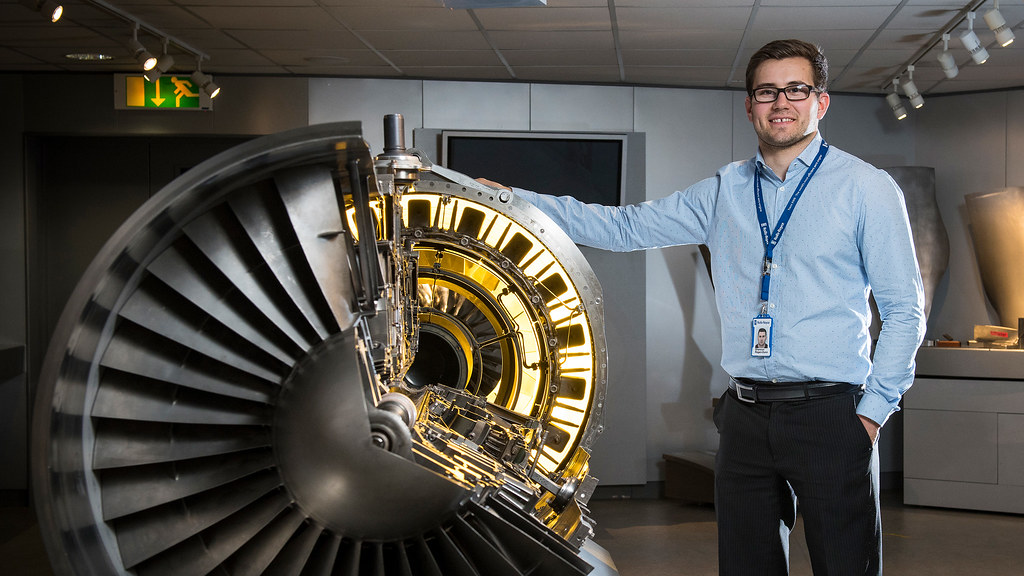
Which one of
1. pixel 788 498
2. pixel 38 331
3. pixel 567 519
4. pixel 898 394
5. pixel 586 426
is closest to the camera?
pixel 898 394

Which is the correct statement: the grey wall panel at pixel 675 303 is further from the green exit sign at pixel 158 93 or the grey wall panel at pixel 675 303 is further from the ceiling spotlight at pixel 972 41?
the green exit sign at pixel 158 93

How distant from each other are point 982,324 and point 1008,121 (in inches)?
52.9

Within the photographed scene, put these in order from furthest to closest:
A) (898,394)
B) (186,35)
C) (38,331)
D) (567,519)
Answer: (38,331)
(186,35)
(567,519)
(898,394)

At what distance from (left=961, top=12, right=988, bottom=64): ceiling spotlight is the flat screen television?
2082 mm

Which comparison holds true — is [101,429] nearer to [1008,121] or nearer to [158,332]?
[158,332]

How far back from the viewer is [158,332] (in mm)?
1568

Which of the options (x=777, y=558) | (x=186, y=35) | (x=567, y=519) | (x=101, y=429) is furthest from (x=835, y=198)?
(x=186, y=35)

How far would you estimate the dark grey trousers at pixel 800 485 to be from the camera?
1956mm

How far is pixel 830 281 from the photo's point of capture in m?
2.01

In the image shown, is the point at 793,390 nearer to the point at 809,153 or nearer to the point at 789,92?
the point at 809,153

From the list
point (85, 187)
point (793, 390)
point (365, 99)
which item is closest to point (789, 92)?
point (793, 390)

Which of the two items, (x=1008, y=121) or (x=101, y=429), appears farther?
(x=1008, y=121)

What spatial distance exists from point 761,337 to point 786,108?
20.9 inches

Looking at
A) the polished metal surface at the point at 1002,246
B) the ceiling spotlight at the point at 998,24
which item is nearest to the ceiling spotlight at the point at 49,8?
the ceiling spotlight at the point at 998,24
